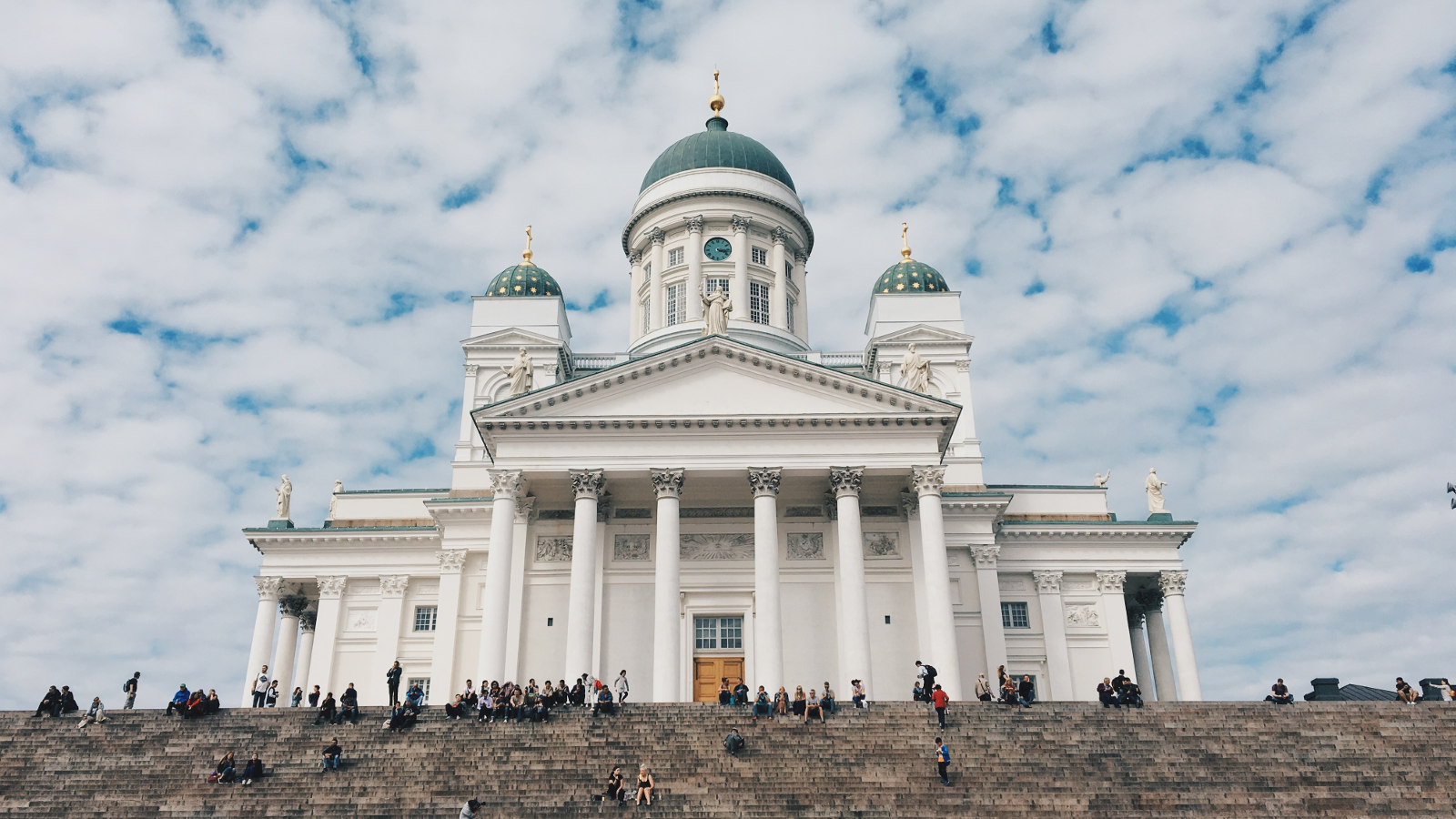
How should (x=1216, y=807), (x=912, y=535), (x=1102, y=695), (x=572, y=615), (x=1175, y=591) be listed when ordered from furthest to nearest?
1. (x=1175, y=591)
2. (x=912, y=535)
3. (x=572, y=615)
4. (x=1102, y=695)
5. (x=1216, y=807)

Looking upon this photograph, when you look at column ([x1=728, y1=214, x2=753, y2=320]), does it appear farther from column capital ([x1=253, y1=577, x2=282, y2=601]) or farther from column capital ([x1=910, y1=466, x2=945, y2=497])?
column capital ([x1=253, y1=577, x2=282, y2=601])

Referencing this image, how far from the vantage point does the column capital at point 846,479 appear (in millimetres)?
29734

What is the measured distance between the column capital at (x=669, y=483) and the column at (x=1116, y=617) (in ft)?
55.8

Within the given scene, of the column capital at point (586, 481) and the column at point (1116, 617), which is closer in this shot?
the column capital at point (586, 481)

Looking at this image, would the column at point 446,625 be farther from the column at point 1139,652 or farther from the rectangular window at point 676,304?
the column at point 1139,652

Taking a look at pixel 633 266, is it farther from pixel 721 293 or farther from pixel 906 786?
pixel 906 786

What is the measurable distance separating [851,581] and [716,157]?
25428 mm

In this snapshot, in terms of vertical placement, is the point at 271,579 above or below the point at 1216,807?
above

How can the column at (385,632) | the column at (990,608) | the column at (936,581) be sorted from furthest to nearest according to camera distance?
the column at (385,632), the column at (990,608), the column at (936,581)

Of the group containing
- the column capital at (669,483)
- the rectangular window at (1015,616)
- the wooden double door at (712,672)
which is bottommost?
the wooden double door at (712,672)

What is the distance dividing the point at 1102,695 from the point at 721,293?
1595 cm

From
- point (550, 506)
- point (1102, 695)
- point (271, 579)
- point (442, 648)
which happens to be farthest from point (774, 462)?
point (271, 579)

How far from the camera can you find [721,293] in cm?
3303

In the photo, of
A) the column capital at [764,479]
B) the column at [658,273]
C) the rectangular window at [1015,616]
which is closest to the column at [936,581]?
the column capital at [764,479]
